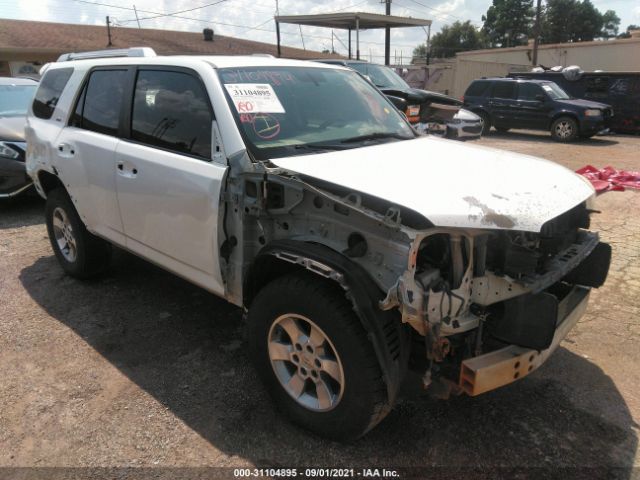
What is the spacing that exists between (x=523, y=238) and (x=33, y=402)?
9.55 feet

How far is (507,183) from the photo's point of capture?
2.58 m

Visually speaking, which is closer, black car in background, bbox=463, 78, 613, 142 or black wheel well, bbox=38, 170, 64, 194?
black wheel well, bbox=38, 170, 64, 194

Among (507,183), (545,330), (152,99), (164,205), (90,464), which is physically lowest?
(90,464)

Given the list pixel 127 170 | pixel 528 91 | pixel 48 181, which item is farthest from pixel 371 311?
pixel 528 91

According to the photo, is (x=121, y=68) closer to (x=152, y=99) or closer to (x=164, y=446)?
(x=152, y=99)

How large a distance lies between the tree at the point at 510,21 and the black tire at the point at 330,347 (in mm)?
82990

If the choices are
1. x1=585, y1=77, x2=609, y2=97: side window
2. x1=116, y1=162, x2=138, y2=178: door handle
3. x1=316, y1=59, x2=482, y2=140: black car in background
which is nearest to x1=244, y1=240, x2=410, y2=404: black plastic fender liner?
x1=116, y1=162, x2=138, y2=178: door handle

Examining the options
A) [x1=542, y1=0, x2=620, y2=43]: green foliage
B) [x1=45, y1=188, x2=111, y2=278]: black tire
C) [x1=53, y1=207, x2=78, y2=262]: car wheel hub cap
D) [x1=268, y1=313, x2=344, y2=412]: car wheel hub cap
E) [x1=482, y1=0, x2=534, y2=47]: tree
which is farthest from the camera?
[x1=482, y1=0, x2=534, y2=47]: tree

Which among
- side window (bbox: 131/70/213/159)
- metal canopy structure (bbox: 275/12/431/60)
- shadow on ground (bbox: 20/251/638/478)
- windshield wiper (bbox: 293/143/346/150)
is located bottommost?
shadow on ground (bbox: 20/251/638/478)

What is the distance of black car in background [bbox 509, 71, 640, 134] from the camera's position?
54.0ft

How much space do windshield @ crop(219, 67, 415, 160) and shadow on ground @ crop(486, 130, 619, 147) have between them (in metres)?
13.1

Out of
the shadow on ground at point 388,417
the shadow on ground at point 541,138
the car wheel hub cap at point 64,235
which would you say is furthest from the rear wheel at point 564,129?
the car wheel hub cap at point 64,235

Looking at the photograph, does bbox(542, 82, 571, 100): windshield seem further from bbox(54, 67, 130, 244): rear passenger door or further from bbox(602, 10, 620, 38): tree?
bbox(602, 10, 620, 38): tree

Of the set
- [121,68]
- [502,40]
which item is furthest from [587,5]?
[121,68]
